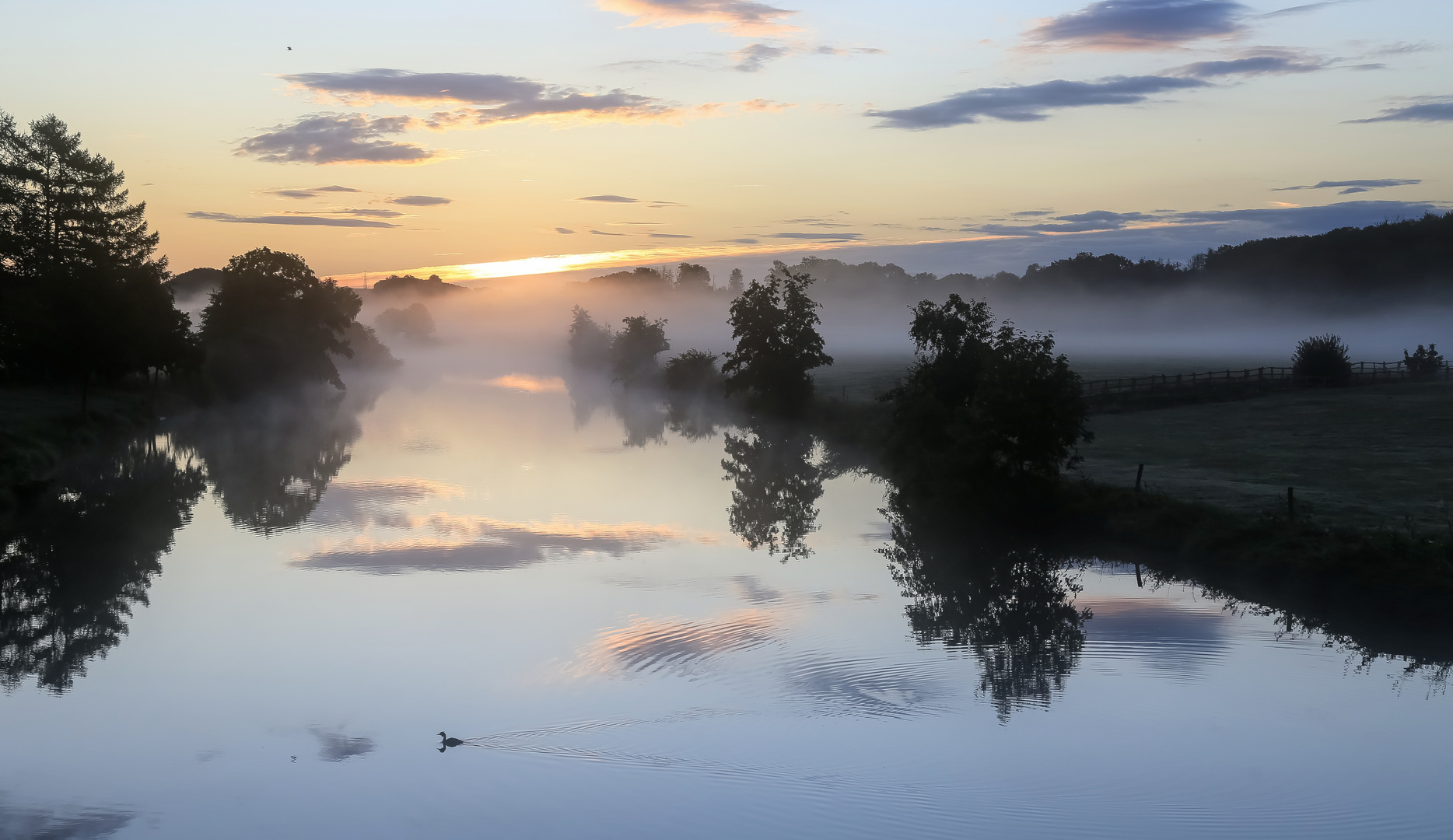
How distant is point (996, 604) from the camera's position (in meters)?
24.4

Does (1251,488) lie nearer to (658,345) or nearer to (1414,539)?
(1414,539)

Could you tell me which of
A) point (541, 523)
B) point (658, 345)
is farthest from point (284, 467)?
point (658, 345)

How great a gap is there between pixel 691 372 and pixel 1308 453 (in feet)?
197

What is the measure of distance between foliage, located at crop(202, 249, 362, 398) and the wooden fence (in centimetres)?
6081

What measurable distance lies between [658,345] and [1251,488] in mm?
83572

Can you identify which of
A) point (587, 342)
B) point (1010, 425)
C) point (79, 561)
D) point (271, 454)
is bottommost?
point (79, 561)

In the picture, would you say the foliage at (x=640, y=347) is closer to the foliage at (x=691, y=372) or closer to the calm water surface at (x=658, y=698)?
the foliage at (x=691, y=372)

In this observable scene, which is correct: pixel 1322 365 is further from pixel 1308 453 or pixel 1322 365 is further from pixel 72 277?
pixel 72 277

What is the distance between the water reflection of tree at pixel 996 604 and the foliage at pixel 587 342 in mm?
113173

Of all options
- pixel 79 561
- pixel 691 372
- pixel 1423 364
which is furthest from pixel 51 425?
pixel 1423 364

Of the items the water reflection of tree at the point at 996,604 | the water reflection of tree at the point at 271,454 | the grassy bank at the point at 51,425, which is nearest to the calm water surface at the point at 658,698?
the water reflection of tree at the point at 996,604

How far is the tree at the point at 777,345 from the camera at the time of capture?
219 ft

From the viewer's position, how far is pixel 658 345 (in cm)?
11212

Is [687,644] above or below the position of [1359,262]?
below
